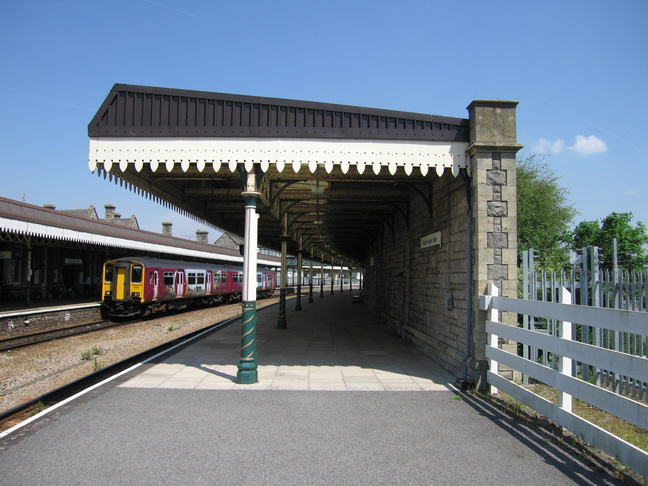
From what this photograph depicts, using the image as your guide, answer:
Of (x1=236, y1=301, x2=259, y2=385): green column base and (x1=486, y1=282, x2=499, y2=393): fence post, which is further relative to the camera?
(x1=236, y1=301, x2=259, y2=385): green column base

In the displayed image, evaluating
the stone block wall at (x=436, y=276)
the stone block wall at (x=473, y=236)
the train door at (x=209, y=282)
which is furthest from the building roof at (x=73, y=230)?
the stone block wall at (x=473, y=236)

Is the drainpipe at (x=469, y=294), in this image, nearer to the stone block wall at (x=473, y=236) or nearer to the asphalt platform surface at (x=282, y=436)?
the stone block wall at (x=473, y=236)

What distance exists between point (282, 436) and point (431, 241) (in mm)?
5465

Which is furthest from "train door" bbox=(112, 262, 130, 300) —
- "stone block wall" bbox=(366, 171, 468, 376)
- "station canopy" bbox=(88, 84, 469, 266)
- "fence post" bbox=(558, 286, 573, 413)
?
"fence post" bbox=(558, 286, 573, 413)

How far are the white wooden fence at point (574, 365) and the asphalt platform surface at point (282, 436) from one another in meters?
0.31

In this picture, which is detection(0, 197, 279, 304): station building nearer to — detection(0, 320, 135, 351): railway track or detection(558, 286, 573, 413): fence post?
detection(0, 320, 135, 351): railway track

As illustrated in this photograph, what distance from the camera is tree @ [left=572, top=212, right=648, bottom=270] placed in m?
24.7

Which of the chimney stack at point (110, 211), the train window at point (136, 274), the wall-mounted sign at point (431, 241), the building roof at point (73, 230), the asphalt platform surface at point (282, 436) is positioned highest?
the chimney stack at point (110, 211)

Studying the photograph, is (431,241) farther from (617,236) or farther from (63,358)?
(617,236)

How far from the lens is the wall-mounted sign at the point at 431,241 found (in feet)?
27.8

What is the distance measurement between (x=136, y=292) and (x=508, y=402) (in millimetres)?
16177

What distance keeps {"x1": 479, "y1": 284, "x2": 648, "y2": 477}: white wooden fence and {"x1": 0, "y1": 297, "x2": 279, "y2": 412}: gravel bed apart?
6.70 metres

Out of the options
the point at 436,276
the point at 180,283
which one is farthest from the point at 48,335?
the point at 436,276

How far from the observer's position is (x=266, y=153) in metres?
7.07
